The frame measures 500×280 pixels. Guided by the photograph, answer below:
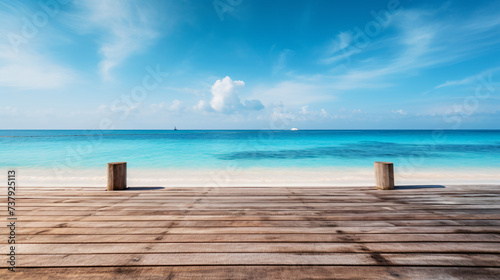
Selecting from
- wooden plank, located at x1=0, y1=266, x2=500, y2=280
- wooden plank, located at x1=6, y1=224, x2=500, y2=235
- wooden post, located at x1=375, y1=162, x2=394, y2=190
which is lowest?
wooden plank, located at x1=0, y1=266, x2=500, y2=280

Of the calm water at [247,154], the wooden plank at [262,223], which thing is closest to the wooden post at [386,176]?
the wooden plank at [262,223]

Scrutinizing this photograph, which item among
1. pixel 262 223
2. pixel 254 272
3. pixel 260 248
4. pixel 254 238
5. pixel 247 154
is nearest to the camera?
pixel 254 272

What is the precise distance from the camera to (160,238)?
99.8 inches

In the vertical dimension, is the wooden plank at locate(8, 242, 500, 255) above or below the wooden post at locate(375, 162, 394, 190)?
below

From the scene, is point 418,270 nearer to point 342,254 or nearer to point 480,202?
point 342,254

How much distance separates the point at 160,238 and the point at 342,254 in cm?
202

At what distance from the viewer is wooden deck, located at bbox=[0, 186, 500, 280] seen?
195 cm

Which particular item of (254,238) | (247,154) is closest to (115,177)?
(254,238)

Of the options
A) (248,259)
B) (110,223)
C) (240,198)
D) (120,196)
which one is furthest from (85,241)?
(240,198)

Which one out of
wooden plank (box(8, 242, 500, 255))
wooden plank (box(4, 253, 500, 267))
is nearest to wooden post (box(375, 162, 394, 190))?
wooden plank (box(8, 242, 500, 255))

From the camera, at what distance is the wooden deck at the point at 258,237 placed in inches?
76.6

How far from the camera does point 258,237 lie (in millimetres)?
2535

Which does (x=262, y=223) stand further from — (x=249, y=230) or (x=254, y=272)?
(x=254, y=272)

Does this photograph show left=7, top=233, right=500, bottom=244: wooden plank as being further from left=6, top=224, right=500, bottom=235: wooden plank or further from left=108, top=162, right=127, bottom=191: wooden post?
left=108, top=162, right=127, bottom=191: wooden post
